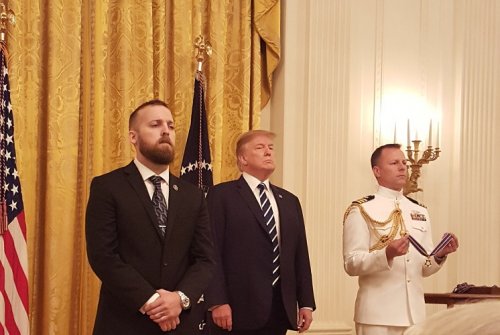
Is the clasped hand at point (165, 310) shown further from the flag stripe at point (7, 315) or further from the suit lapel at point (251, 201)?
the flag stripe at point (7, 315)

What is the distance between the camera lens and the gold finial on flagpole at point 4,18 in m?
4.41

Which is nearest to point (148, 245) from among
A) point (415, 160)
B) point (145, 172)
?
point (145, 172)

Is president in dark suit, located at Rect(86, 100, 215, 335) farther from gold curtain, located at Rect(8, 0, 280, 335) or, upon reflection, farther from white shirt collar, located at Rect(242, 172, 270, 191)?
gold curtain, located at Rect(8, 0, 280, 335)

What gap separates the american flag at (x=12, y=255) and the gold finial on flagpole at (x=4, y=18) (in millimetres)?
638

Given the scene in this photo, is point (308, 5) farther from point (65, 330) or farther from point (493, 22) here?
point (65, 330)

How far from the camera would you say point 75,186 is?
Answer: 4781 mm

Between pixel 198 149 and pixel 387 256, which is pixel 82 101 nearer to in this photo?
pixel 198 149

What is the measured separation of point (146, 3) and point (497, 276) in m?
3.50

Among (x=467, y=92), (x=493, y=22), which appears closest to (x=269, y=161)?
(x=467, y=92)

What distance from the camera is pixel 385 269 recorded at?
405 cm

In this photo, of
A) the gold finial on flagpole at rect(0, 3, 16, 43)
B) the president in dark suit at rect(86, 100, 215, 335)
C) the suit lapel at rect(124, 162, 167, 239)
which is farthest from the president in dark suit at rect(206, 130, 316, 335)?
the gold finial on flagpole at rect(0, 3, 16, 43)

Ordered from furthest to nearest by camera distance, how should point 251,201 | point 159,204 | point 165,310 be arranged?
1. point 251,201
2. point 159,204
3. point 165,310

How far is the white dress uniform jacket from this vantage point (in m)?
4.11

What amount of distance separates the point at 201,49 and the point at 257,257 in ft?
5.72
